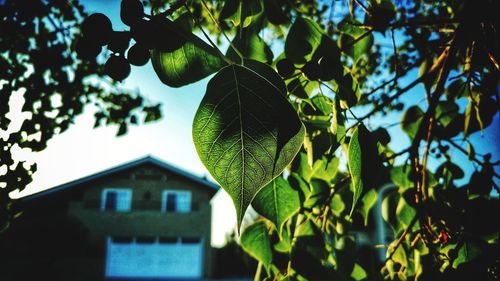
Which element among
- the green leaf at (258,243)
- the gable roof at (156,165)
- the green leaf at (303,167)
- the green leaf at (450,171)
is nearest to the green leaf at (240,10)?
the green leaf at (303,167)

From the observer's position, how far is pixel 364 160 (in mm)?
677

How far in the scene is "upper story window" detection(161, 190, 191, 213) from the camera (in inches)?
933

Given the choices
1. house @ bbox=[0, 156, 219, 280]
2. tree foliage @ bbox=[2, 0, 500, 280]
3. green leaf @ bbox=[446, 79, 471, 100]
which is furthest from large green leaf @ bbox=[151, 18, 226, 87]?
house @ bbox=[0, 156, 219, 280]

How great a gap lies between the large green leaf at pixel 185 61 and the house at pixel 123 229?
854 inches

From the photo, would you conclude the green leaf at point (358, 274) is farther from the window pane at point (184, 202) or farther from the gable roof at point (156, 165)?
the window pane at point (184, 202)

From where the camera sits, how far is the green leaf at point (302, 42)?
0.81 meters

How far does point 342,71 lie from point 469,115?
778 mm

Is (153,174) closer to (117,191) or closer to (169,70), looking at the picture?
(117,191)

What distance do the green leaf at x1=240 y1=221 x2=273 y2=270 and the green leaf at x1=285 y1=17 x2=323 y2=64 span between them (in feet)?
2.07

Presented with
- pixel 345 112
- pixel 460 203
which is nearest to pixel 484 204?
pixel 460 203

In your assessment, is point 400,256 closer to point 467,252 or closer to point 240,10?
point 467,252

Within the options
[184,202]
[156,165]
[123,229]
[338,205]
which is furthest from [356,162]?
[156,165]

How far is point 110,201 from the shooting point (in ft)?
76.2

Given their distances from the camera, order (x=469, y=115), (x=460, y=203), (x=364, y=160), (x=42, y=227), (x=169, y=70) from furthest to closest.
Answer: (x=42, y=227) < (x=469, y=115) < (x=460, y=203) < (x=364, y=160) < (x=169, y=70)
